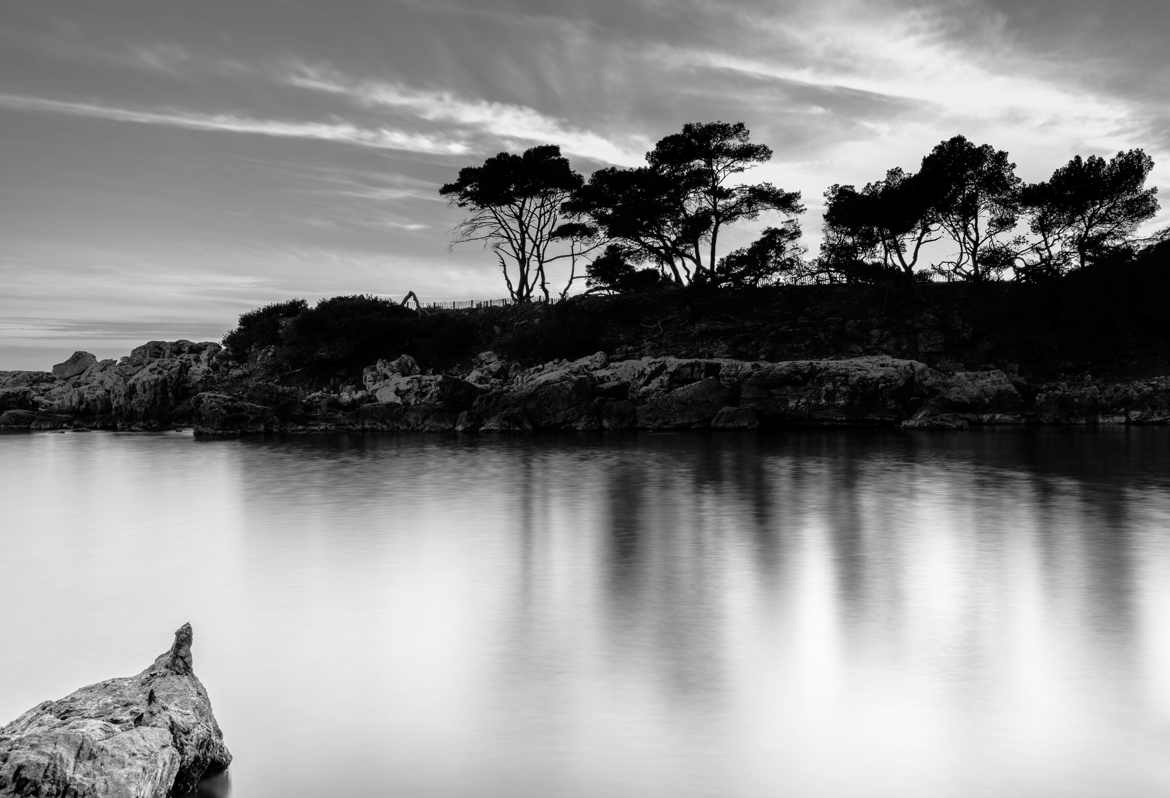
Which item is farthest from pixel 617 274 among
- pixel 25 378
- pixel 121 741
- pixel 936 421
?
pixel 121 741

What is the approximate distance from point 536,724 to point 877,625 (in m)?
3.33

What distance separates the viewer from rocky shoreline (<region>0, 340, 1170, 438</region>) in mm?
31844

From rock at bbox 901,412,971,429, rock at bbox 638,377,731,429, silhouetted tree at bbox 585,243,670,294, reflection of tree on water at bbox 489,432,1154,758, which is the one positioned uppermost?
silhouetted tree at bbox 585,243,670,294

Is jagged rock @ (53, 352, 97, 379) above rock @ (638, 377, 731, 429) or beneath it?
above

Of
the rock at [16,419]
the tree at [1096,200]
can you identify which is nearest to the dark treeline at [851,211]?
the tree at [1096,200]

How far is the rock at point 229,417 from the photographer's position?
34.7 m

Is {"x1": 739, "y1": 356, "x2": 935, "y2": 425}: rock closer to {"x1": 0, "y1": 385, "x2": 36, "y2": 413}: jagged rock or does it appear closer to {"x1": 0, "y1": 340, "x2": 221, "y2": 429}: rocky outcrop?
{"x1": 0, "y1": 340, "x2": 221, "y2": 429}: rocky outcrop

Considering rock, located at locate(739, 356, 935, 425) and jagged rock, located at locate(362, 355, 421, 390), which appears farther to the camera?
jagged rock, located at locate(362, 355, 421, 390)

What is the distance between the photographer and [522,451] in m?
25.2

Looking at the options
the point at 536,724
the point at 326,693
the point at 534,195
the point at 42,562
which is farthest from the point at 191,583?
the point at 534,195

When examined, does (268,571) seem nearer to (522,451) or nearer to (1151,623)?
(1151,623)

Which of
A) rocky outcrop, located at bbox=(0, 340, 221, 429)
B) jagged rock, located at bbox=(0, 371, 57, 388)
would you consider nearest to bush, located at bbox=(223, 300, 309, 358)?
rocky outcrop, located at bbox=(0, 340, 221, 429)

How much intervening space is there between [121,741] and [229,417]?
34.0 m

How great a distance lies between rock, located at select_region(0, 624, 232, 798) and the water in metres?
0.35
